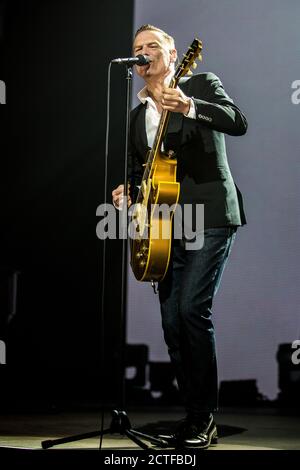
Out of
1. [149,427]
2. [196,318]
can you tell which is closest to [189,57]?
[196,318]

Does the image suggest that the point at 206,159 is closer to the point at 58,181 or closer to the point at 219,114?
the point at 219,114

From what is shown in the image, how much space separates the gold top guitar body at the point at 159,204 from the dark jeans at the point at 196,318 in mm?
144

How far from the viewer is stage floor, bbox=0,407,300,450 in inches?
108

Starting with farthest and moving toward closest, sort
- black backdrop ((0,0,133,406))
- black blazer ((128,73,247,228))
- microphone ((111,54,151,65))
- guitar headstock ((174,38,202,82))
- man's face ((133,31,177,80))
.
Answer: black backdrop ((0,0,133,406)) → man's face ((133,31,177,80)) → black blazer ((128,73,247,228)) → microphone ((111,54,151,65)) → guitar headstock ((174,38,202,82))

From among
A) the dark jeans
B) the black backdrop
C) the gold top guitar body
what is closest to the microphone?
the gold top guitar body

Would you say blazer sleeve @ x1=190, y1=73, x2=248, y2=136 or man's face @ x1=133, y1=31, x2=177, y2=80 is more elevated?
man's face @ x1=133, y1=31, x2=177, y2=80

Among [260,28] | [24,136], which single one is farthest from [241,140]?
[24,136]

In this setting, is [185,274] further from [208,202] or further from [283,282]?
[283,282]

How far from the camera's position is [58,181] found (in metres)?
4.93

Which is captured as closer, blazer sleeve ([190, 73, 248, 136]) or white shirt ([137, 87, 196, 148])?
blazer sleeve ([190, 73, 248, 136])

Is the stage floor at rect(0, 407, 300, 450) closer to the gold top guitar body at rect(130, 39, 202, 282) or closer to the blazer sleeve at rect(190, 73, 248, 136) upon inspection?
the gold top guitar body at rect(130, 39, 202, 282)

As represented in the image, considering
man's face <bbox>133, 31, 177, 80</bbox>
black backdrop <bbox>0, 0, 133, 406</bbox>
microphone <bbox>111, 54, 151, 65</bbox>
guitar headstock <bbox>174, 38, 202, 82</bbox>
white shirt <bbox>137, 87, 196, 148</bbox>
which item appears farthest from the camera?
black backdrop <bbox>0, 0, 133, 406</bbox>

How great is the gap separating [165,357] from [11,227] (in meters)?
1.47

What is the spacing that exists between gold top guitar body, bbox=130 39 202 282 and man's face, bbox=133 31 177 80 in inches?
11.0
